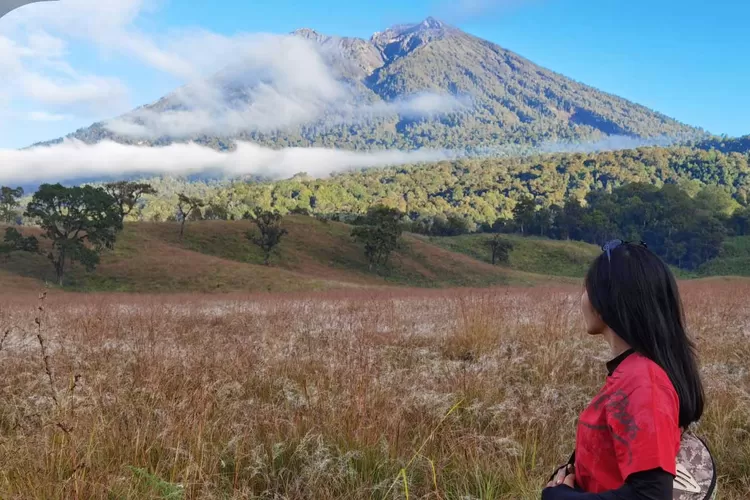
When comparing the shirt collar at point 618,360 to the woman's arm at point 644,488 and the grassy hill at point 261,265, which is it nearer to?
the woman's arm at point 644,488

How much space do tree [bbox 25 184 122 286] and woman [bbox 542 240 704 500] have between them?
50.4 metres

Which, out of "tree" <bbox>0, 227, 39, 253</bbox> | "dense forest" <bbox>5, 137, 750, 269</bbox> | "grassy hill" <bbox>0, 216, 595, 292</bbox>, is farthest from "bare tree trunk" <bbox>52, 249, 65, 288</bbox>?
"dense forest" <bbox>5, 137, 750, 269</bbox>

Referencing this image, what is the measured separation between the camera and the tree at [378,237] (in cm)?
6088

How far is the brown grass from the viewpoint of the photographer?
9.09 ft

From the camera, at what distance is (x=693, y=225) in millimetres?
94812

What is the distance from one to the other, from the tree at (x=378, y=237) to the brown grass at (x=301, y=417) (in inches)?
2135

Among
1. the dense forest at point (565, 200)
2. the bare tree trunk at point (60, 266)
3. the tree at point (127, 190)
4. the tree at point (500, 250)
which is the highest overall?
the dense forest at point (565, 200)

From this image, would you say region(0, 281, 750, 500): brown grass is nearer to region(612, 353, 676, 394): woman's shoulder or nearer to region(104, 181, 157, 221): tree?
region(612, 353, 676, 394): woman's shoulder

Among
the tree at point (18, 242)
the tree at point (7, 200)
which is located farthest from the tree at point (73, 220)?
the tree at point (7, 200)

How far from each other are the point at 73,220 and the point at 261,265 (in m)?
17.9

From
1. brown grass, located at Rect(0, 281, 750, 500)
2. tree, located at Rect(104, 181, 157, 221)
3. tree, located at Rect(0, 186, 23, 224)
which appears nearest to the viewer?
brown grass, located at Rect(0, 281, 750, 500)

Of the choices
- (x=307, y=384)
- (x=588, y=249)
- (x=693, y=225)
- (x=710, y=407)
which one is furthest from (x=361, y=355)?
(x=693, y=225)

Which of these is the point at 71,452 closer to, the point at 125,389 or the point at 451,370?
the point at 125,389

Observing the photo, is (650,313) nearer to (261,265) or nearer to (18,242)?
(261,265)
